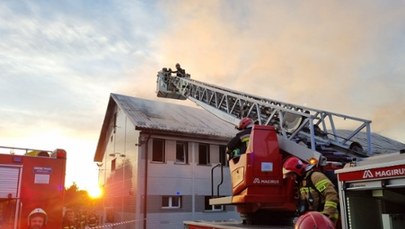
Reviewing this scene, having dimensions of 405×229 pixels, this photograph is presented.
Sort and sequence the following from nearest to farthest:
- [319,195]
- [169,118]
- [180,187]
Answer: [319,195] → [180,187] → [169,118]

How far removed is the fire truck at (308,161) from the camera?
3705mm

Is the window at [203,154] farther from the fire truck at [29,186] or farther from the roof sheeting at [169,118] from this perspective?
the fire truck at [29,186]

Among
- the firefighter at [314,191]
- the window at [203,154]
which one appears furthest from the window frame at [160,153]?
the firefighter at [314,191]

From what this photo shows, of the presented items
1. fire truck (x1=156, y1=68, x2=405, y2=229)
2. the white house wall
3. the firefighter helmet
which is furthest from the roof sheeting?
the firefighter helmet

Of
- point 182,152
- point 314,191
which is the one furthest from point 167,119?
point 314,191

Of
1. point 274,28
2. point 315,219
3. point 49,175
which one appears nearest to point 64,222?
point 49,175

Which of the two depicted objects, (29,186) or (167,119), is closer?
(29,186)

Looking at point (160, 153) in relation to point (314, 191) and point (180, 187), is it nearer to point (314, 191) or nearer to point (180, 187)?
point (180, 187)

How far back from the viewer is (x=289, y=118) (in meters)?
7.45

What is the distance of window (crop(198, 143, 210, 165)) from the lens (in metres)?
15.3

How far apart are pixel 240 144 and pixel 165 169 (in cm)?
800

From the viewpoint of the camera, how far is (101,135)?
69.8 feet

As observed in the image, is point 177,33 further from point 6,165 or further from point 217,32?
point 6,165

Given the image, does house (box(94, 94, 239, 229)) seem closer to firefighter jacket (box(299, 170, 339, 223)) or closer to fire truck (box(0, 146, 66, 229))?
fire truck (box(0, 146, 66, 229))
